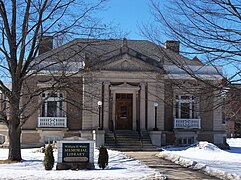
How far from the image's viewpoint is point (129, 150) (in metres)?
28.2

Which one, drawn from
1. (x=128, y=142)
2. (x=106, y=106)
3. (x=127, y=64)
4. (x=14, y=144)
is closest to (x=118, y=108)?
(x=106, y=106)

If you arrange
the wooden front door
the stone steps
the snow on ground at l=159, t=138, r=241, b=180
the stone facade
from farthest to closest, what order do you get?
the wooden front door
the stone facade
the stone steps
the snow on ground at l=159, t=138, r=241, b=180

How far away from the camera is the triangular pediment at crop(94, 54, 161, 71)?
103 ft

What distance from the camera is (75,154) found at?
1655cm

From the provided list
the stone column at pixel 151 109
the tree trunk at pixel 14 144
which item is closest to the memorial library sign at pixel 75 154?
the tree trunk at pixel 14 144

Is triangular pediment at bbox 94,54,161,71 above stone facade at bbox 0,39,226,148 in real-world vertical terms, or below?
above

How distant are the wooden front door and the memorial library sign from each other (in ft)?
52.8

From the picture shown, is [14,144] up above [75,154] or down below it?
above

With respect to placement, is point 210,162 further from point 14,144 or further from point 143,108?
point 143,108

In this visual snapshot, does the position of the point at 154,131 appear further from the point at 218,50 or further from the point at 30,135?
the point at 218,50

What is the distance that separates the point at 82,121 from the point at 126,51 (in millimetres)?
6083

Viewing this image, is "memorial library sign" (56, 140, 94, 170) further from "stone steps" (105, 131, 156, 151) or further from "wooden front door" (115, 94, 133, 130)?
"wooden front door" (115, 94, 133, 130)

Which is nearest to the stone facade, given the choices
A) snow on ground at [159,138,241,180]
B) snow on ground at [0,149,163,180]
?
snow on ground at [159,138,241,180]

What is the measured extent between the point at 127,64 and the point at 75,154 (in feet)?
51.9
